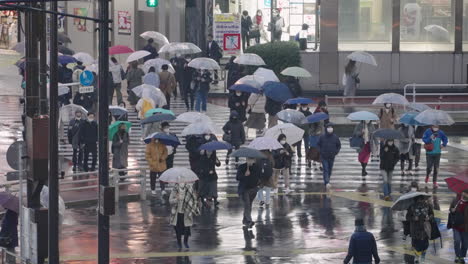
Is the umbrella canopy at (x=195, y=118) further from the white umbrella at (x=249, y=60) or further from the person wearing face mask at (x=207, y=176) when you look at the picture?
the white umbrella at (x=249, y=60)

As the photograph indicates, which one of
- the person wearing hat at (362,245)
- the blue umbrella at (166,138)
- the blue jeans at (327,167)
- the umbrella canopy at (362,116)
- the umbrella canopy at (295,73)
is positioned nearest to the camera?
the person wearing hat at (362,245)

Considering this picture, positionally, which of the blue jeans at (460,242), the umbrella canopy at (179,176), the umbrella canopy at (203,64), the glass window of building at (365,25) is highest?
the glass window of building at (365,25)

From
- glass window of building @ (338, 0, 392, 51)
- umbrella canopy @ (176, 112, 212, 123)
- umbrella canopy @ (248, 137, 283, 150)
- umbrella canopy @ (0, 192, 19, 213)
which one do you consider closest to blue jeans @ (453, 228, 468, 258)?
umbrella canopy @ (248, 137, 283, 150)

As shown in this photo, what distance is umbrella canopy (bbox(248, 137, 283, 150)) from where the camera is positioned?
80.1 feet

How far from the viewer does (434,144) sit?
27531 mm

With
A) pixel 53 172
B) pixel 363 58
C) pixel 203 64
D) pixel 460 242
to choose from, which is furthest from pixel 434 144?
pixel 53 172

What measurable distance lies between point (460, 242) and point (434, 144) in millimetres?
7896

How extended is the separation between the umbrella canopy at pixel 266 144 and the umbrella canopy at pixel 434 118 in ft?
15.2

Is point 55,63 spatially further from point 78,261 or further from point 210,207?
point 210,207

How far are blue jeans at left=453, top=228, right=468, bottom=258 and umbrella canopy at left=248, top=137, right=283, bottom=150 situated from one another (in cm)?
569

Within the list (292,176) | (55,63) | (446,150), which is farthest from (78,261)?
(446,150)

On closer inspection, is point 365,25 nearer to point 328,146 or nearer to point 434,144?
point 434,144

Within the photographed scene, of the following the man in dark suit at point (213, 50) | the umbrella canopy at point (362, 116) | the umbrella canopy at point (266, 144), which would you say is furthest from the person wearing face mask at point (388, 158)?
the man in dark suit at point (213, 50)

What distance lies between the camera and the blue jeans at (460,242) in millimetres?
19625
